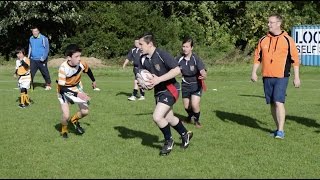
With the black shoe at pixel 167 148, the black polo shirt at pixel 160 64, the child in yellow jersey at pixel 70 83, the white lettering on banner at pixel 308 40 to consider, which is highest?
the black polo shirt at pixel 160 64

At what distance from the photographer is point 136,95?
51.5 feet

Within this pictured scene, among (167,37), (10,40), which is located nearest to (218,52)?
(167,37)

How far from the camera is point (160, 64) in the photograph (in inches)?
332

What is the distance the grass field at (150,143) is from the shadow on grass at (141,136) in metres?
0.02

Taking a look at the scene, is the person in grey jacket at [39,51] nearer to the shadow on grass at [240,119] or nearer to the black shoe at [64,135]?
the shadow on grass at [240,119]

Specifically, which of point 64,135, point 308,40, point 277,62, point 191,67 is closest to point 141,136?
Answer: point 64,135

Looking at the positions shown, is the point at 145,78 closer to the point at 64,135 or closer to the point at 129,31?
the point at 64,135

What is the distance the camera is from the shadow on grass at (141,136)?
939 cm

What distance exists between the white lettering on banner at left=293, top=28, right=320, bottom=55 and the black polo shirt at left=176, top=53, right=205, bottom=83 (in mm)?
18207

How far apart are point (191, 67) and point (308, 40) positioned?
60.9 feet

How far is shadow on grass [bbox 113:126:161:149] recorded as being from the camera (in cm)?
939

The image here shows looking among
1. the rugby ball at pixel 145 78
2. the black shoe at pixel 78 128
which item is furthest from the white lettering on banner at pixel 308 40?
the rugby ball at pixel 145 78

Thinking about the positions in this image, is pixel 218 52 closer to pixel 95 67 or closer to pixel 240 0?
pixel 95 67

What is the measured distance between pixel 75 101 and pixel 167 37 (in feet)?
72.8
